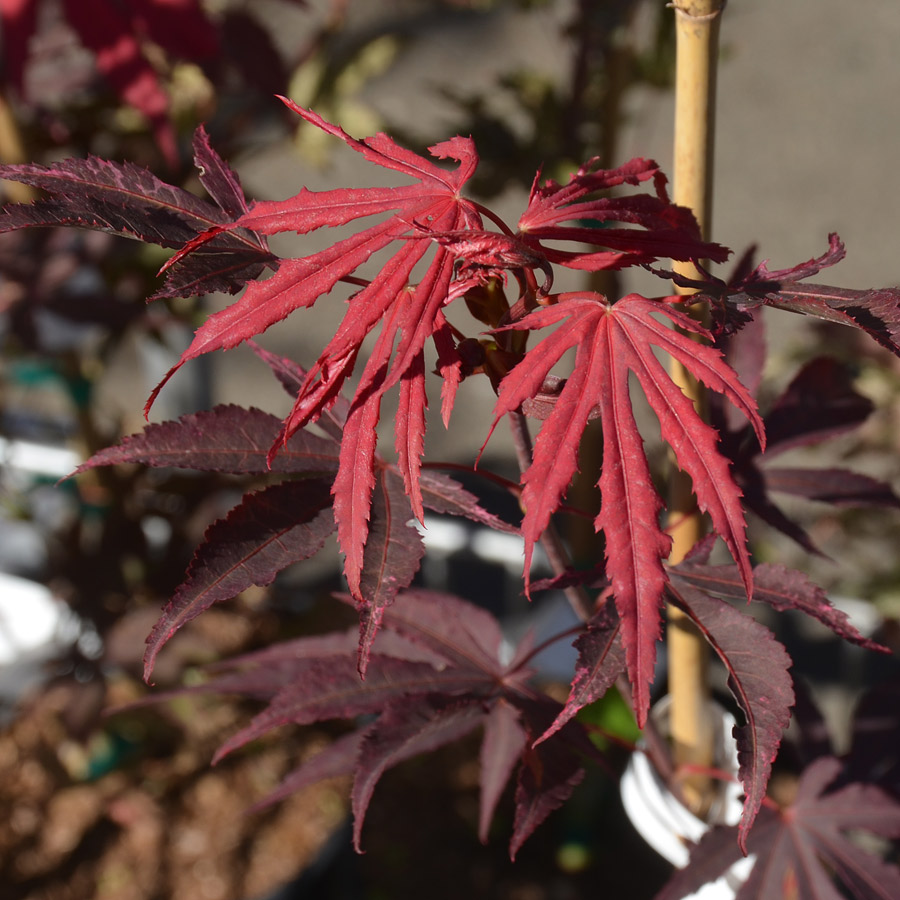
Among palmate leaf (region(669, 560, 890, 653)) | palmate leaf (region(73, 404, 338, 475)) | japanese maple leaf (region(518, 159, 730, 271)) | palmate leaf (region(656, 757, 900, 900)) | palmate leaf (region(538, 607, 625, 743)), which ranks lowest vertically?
palmate leaf (region(656, 757, 900, 900))

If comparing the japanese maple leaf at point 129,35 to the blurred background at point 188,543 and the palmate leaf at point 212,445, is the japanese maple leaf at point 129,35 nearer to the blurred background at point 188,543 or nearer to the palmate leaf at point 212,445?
the blurred background at point 188,543

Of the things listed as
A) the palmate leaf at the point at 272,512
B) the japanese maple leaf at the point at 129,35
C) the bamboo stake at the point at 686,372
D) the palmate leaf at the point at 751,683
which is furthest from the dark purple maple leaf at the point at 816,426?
the japanese maple leaf at the point at 129,35

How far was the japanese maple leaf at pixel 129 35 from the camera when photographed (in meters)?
1.00

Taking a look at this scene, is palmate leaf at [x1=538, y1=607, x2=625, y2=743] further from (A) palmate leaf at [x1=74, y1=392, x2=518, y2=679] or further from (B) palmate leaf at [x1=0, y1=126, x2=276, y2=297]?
(B) palmate leaf at [x1=0, y1=126, x2=276, y2=297]

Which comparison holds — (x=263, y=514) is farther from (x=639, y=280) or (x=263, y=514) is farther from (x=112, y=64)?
(x=639, y=280)

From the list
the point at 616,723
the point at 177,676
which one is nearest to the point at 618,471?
the point at 616,723

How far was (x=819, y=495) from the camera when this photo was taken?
0.76m

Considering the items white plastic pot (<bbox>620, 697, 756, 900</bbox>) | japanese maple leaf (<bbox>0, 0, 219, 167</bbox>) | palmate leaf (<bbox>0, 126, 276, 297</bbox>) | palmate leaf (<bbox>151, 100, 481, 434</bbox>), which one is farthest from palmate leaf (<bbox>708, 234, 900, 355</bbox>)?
japanese maple leaf (<bbox>0, 0, 219, 167</bbox>)

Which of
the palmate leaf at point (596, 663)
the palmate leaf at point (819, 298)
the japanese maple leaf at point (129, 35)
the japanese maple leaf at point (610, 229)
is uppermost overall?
Answer: the japanese maple leaf at point (129, 35)

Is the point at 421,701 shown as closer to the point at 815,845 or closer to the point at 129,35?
the point at 815,845

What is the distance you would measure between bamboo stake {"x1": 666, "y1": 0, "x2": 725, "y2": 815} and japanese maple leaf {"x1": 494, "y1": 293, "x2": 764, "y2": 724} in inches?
5.5

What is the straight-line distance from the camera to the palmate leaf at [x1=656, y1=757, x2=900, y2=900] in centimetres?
69

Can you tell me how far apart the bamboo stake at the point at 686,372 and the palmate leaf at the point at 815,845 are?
77mm

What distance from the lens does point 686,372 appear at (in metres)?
0.62
